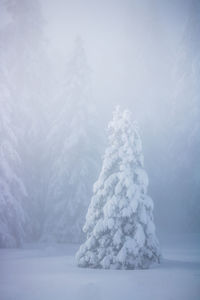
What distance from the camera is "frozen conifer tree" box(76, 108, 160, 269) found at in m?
15.6

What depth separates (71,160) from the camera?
29234 mm

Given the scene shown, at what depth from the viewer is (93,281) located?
42.3 feet

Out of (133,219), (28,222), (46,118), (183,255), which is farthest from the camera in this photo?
(46,118)

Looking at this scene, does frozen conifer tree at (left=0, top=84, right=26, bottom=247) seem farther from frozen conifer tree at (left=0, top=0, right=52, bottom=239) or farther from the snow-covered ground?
the snow-covered ground

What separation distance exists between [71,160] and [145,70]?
1338cm

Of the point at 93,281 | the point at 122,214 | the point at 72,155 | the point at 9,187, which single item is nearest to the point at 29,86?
the point at 72,155

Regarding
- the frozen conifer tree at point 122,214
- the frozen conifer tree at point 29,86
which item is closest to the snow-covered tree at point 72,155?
the frozen conifer tree at point 29,86

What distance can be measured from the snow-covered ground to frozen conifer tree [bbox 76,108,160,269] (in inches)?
24.1

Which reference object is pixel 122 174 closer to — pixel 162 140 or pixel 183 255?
pixel 183 255

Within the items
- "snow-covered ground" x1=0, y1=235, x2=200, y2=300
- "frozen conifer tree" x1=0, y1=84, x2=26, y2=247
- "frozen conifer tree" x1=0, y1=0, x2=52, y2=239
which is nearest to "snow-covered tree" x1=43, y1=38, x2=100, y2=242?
"frozen conifer tree" x1=0, y1=0, x2=52, y2=239

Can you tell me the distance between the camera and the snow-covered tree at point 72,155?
2808cm

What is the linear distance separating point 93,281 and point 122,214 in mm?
3424

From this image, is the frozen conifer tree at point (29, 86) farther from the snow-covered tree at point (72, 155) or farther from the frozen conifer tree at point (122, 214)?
the frozen conifer tree at point (122, 214)

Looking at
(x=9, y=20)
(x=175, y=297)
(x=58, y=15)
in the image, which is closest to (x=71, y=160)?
(x=9, y=20)
